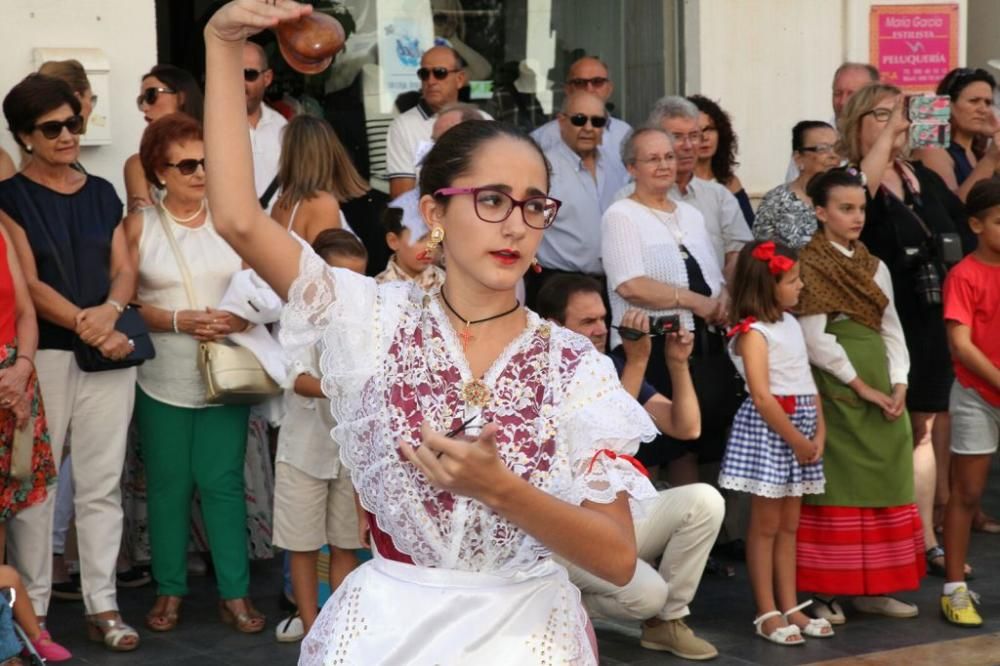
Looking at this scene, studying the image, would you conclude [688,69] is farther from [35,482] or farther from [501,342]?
[501,342]

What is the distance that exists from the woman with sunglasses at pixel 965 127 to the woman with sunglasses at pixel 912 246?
2.19ft

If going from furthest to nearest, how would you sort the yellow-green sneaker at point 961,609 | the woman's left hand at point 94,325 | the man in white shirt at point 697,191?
1. the man in white shirt at point 697,191
2. the yellow-green sneaker at point 961,609
3. the woman's left hand at point 94,325

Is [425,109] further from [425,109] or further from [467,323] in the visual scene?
[467,323]

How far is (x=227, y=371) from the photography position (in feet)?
21.5

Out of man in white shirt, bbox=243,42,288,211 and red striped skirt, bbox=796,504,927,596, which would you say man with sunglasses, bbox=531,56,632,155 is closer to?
man in white shirt, bbox=243,42,288,211

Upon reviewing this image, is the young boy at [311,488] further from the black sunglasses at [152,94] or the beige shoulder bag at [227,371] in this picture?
the black sunglasses at [152,94]

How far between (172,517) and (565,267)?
96.7 inches

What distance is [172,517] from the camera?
670 centimetres

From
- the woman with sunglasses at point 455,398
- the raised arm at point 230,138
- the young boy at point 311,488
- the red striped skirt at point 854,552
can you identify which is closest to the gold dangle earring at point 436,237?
the woman with sunglasses at point 455,398

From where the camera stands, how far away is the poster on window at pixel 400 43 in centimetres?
963

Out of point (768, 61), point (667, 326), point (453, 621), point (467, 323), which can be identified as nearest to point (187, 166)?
point (667, 326)

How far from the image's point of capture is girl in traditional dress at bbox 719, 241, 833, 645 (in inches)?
263

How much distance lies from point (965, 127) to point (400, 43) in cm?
341

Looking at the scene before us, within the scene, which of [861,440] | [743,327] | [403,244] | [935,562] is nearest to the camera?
[403,244]
